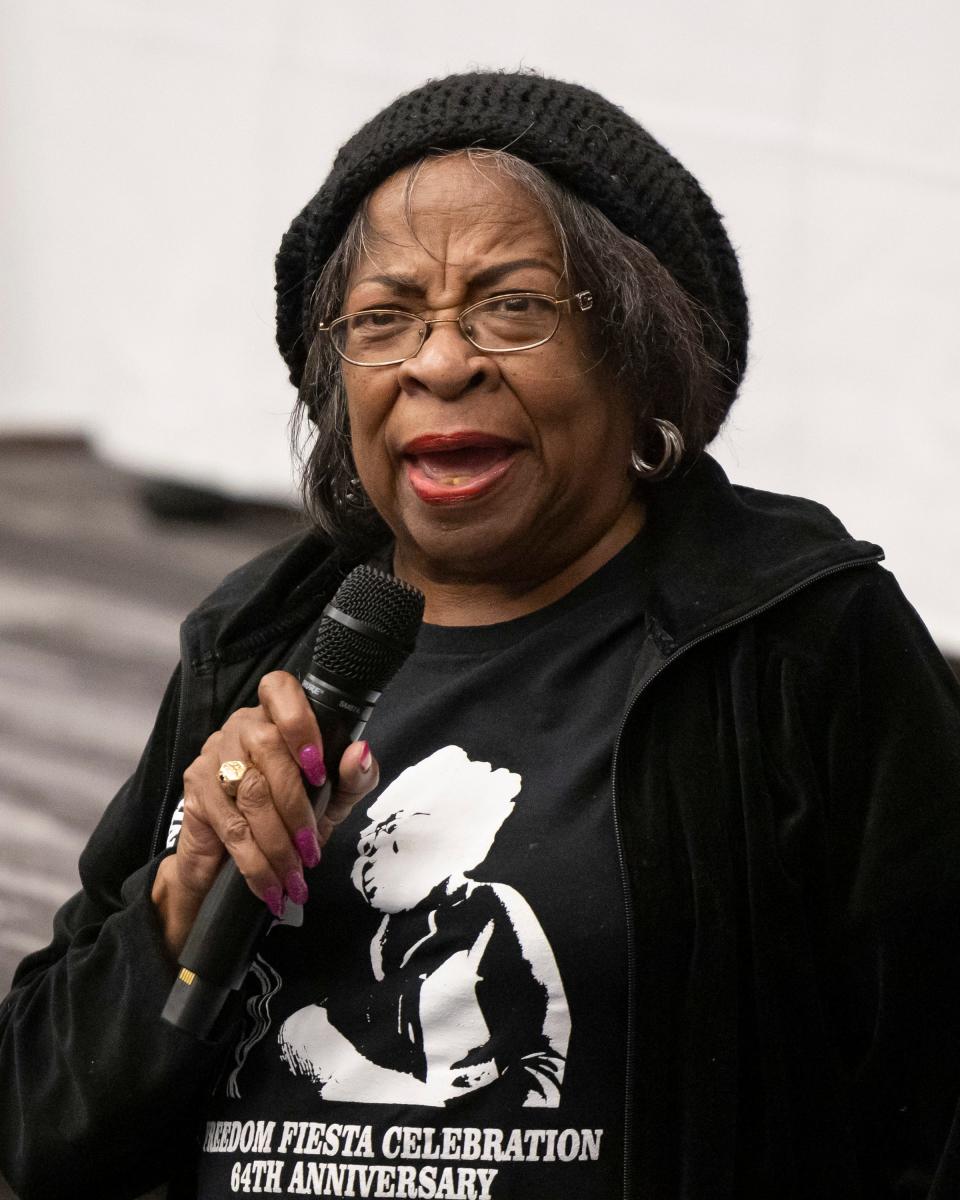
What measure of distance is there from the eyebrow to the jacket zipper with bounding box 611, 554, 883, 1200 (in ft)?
1.29

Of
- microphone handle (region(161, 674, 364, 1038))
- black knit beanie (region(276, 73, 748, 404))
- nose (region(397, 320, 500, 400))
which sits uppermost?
black knit beanie (region(276, 73, 748, 404))

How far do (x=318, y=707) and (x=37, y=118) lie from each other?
18.5ft

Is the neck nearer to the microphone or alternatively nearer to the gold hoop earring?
the gold hoop earring

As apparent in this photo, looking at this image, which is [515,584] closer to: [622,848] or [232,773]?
[622,848]

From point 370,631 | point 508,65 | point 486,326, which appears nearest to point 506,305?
point 486,326

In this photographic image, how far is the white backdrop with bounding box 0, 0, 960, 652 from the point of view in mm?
3943

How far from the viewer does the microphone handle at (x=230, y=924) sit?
1.46 m

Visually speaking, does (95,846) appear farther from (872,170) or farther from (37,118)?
(37,118)

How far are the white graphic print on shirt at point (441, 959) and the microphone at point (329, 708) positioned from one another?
16 centimetres

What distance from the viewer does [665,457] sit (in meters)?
1.81

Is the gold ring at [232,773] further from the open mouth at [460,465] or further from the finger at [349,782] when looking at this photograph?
the open mouth at [460,465]

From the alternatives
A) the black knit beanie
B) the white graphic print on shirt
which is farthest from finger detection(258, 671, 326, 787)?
the black knit beanie

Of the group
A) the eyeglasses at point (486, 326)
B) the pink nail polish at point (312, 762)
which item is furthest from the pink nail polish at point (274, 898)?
the eyeglasses at point (486, 326)

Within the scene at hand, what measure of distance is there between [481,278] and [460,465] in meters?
0.18
